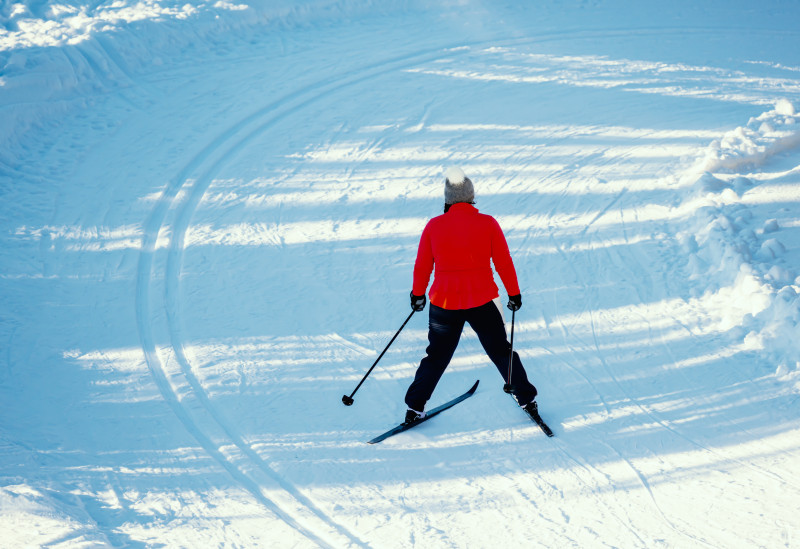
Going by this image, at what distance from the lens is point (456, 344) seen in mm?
4082

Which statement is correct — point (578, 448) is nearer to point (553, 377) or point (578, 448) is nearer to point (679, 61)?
point (553, 377)

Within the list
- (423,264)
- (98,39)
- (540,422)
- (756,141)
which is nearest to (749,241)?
(756,141)

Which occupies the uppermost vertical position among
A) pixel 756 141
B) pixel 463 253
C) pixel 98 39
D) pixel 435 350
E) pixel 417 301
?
pixel 98 39

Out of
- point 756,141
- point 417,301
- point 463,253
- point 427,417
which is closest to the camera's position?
point 463,253

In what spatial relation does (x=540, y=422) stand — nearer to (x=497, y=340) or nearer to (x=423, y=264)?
(x=497, y=340)

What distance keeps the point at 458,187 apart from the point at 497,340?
35.8 inches

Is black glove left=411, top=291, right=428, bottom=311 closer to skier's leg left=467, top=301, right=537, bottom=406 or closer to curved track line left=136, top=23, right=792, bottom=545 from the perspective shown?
skier's leg left=467, top=301, right=537, bottom=406

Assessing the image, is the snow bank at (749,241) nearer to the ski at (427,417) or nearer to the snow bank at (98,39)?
the ski at (427,417)

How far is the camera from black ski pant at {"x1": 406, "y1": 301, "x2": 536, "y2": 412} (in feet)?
13.2

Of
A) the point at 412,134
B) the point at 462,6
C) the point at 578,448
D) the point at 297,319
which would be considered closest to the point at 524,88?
the point at 412,134

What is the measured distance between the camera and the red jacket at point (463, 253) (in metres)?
3.88

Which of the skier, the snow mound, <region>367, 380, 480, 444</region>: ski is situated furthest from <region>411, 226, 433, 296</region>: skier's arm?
the snow mound

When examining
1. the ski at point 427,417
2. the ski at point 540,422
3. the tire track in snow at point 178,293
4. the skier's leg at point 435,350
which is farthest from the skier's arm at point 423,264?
the tire track in snow at point 178,293

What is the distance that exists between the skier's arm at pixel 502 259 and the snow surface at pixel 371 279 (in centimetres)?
88
